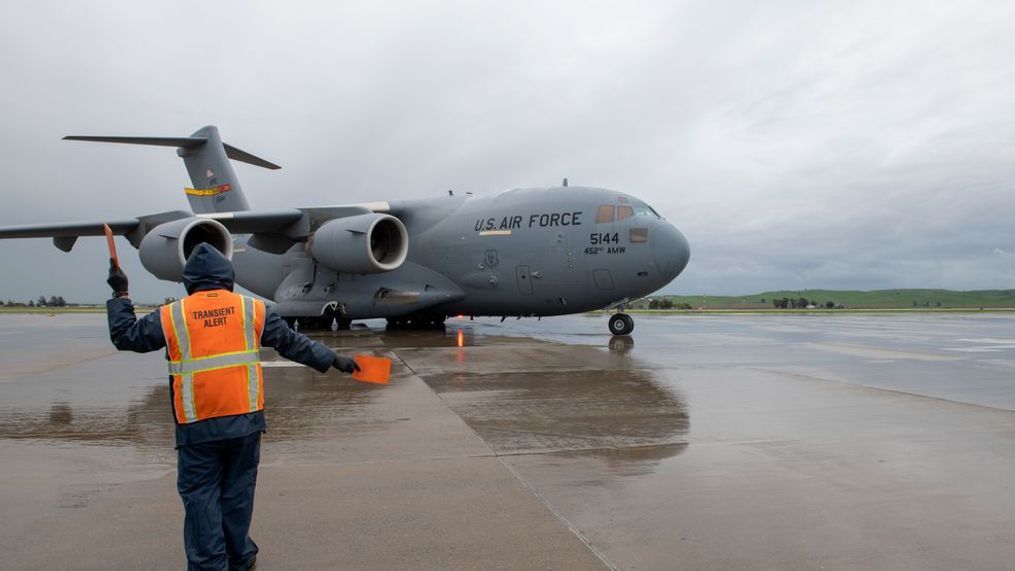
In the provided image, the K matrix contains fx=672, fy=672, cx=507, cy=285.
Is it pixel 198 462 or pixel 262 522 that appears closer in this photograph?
pixel 198 462

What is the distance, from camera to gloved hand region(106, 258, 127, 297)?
303cm

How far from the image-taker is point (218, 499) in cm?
278

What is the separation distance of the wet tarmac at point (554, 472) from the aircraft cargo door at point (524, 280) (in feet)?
23.3

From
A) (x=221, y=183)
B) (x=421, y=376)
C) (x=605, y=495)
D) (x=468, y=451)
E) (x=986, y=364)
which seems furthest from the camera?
(x=221, y=183)

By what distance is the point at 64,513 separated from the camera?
10.8 feet

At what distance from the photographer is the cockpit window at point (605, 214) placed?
14.3m

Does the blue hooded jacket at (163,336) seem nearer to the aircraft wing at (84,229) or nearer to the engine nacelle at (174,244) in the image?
the engine nacelle at (174,244)

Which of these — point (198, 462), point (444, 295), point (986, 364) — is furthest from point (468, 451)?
point (444, 295)

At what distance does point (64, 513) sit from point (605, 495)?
269 cm

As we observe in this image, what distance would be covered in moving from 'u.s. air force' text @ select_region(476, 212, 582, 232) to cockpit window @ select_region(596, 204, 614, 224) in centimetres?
42

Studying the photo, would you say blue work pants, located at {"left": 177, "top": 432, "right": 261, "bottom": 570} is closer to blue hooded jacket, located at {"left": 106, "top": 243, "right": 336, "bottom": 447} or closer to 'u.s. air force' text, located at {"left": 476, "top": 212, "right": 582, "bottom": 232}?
blue hooded jacket, located at {"left": 106, "top": 243, "right": 336, "bottom": 447}

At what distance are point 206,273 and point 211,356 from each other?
379 mm

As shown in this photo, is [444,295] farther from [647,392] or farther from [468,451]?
[468,451]

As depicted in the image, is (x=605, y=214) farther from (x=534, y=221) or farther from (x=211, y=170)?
(x=211, y=170)
